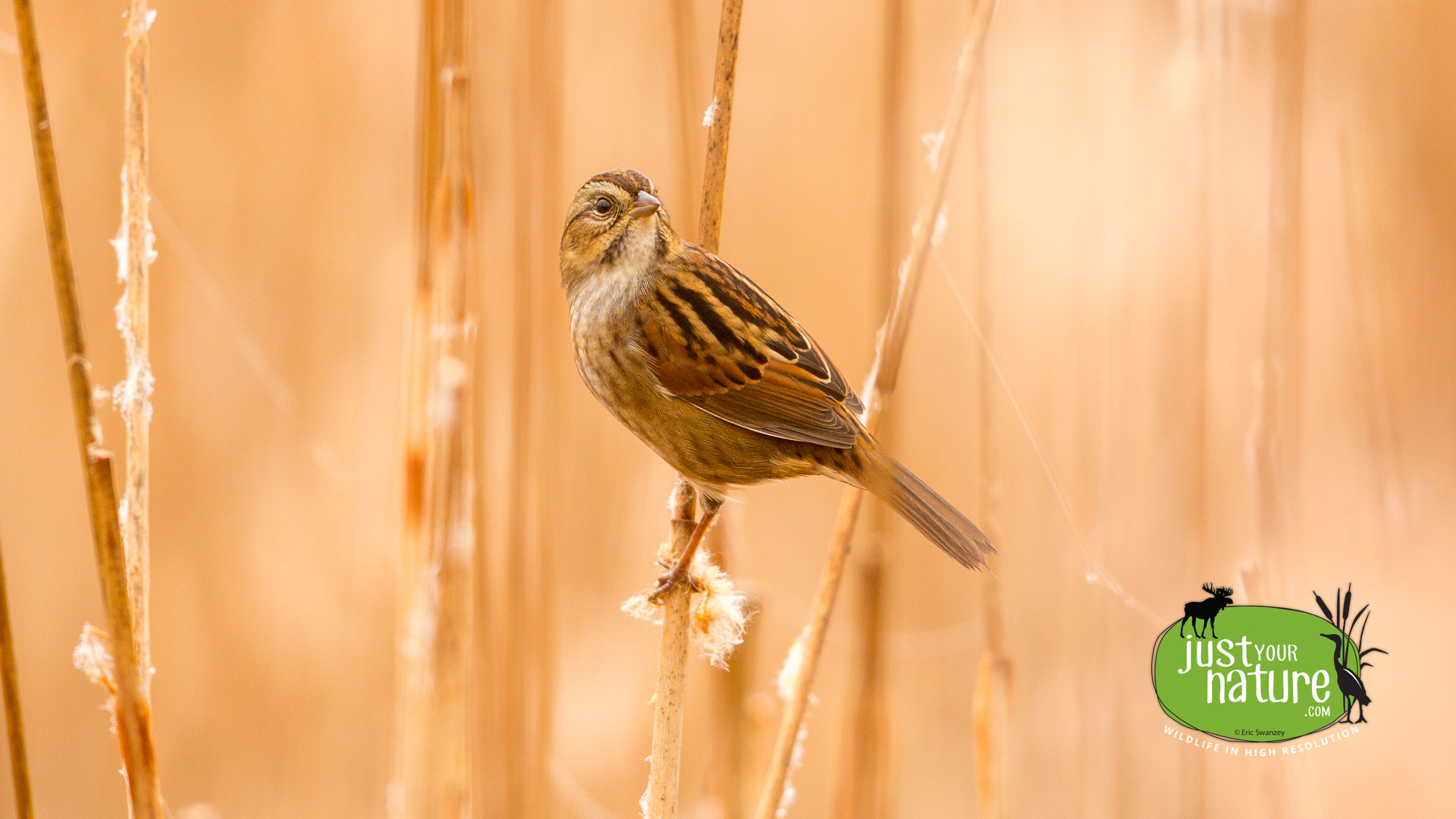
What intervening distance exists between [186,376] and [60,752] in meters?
1.11

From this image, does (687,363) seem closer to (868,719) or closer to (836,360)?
(868,719)

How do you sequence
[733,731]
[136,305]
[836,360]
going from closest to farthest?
[136,305], [733,731], [836,360]

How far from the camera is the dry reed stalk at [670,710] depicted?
1.39m

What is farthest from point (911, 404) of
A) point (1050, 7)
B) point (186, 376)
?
point (186, 376)

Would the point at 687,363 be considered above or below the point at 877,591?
above

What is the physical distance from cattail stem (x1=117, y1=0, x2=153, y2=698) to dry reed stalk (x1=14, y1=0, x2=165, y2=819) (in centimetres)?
7

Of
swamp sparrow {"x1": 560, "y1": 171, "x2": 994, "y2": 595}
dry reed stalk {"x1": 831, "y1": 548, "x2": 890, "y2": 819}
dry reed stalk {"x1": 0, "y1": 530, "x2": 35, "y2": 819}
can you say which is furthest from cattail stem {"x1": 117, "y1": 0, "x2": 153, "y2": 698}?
dry reed stalk {"x1": 831, "y1": 548, "x2": 890, "y2": 819}

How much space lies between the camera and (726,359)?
1.92 metres

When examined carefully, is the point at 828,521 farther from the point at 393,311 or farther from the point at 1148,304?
the point at 393,311

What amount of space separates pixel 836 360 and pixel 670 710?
2042 mm

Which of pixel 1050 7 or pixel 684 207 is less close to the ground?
pixel 1050 7

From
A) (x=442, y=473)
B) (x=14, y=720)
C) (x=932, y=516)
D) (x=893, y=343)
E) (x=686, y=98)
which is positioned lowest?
(x=14, y=720)

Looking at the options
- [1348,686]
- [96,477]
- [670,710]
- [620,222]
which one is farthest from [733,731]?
[1348,686]

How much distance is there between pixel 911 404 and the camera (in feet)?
10.3
